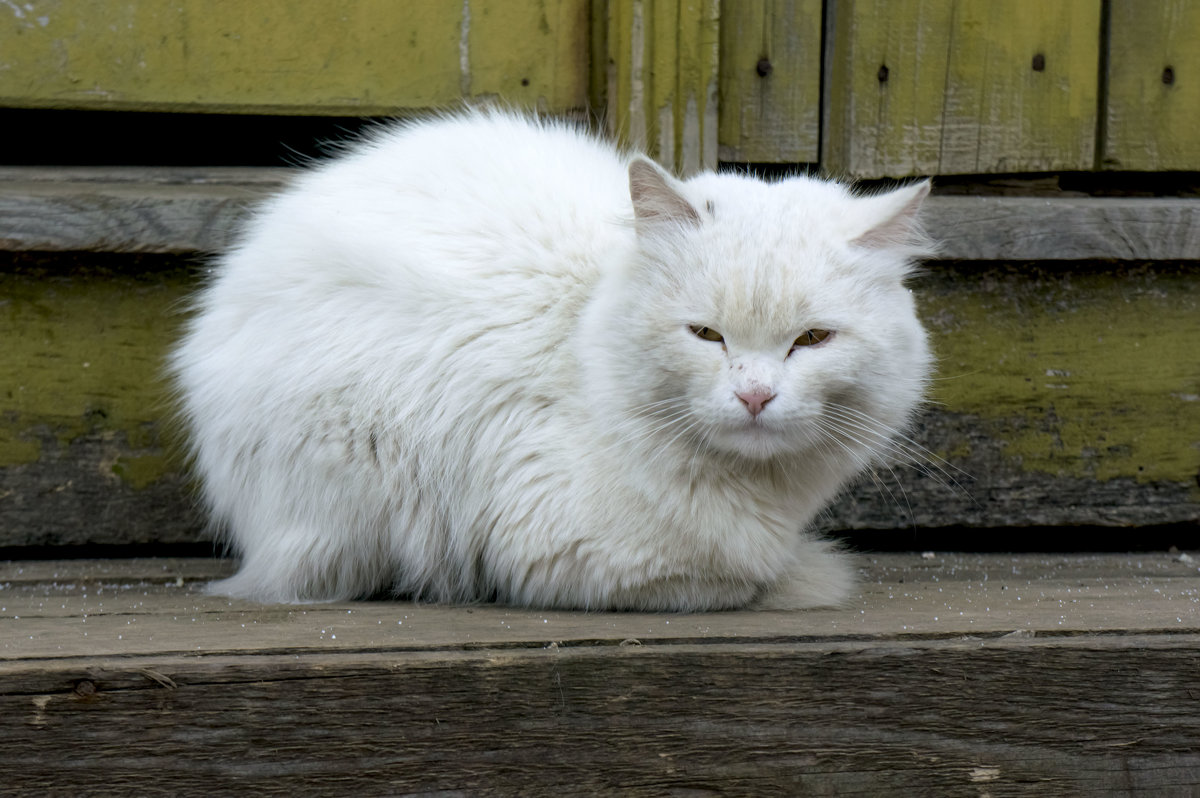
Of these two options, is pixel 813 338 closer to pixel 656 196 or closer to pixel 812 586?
pixel 656 196

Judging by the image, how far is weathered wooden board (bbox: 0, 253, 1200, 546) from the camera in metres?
2.80

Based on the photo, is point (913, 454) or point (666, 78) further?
point (913, 454)

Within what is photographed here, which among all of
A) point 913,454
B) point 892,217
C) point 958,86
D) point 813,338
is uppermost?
point 958,86

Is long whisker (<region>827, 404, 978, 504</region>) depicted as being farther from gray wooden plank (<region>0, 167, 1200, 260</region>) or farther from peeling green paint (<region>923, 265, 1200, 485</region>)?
gray wooden plank (<region>0, 167, 1200, 260</region>)

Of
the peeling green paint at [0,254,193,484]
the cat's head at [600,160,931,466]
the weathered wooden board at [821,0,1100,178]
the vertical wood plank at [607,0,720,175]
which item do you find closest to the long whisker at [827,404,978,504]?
the cat's head at [600,160,931,466]

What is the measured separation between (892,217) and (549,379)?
69 cm

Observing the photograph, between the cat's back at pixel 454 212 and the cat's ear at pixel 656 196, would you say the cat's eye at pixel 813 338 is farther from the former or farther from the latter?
the cat's back at pixel 454 212

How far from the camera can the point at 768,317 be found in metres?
1.93

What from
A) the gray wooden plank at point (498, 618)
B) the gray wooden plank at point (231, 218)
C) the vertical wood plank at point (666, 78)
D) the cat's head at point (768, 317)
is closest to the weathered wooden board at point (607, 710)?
the gray wooden plank at point (498, 618)

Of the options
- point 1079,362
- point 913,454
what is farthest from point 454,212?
point 1079,362

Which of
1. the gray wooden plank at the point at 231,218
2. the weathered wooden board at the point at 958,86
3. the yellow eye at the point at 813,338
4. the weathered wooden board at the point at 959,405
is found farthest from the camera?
the weathered wooden board at the point at 958,86

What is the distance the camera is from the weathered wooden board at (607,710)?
171 cm

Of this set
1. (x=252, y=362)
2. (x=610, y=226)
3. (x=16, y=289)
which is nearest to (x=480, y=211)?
(x=610, y=226)

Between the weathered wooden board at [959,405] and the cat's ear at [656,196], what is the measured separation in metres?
1.10
